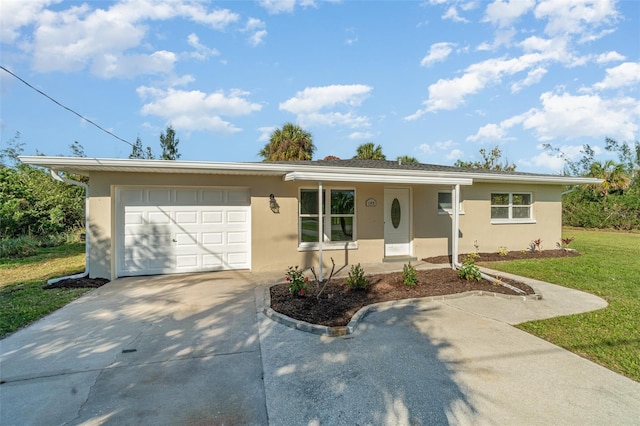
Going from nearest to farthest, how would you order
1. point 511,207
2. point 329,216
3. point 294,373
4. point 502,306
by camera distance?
point 294,373, point 502,306, point 329,216, point 511,207

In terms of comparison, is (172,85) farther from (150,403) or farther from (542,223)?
(542,223)

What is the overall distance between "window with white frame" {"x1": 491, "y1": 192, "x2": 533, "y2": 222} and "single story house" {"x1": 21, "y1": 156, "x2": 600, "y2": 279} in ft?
3.02

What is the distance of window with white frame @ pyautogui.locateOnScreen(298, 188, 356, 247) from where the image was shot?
8.58 metres

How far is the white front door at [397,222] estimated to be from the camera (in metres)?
9.59

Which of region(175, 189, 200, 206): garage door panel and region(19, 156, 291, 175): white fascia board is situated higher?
region(19, 156, 291, 175): white fascia board

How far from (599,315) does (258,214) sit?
22.7ft

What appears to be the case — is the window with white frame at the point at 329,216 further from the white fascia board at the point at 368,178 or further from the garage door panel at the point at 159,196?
the garage door panel at the point at 159,196

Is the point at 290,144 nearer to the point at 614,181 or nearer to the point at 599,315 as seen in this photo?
the point at 599,315

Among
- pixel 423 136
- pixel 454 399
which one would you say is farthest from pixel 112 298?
pixel 423 136

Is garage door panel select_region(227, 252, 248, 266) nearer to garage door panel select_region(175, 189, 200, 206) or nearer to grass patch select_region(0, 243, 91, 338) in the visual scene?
garage door panel select_region(175, 189, 200, 206)

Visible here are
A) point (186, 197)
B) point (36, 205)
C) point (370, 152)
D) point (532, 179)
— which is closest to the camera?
point (186, 197)

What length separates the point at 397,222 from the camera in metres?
9.71

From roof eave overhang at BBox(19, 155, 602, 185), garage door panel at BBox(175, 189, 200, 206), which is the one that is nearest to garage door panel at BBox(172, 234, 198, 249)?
garage door panel at BBox(175, 189, 200, 206)

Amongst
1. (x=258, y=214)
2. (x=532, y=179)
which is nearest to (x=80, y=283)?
(x=258, y=214)
